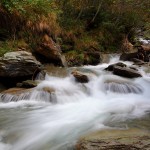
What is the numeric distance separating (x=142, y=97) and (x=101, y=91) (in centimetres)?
137

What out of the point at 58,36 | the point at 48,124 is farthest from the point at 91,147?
the point at 58,36

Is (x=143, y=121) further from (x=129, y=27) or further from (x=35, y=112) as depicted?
(x=129, y=27)

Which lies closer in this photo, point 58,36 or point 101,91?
point 101,91

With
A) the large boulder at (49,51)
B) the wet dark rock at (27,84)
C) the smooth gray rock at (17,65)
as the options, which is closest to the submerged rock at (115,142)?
the wet dark rock at (27,84)

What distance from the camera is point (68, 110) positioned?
27.8 feet

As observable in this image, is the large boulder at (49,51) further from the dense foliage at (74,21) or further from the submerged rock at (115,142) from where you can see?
the submerged rock at (115,142)

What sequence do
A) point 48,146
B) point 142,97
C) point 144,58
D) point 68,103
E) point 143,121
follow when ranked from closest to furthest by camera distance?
point 48,146 < point 143,121 < point 68,103 < point 142,97 < point 144,58

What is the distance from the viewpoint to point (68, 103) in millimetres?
9094

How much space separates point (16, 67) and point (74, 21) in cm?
783

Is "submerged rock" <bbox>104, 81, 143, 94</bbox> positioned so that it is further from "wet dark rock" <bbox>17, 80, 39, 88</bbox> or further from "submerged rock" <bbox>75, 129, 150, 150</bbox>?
"submerged rock" <bbox>75, 129, 150, 150</bbox>

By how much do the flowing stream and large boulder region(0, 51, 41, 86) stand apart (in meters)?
0.67

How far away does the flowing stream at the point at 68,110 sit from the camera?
6.36 metres

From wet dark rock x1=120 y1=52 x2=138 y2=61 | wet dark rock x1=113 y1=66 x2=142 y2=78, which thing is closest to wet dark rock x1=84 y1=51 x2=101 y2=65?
wet dark rock x1=120 y1=52 x2=138 y2=61

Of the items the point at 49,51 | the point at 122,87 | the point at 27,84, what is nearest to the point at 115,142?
the point at 27,84
